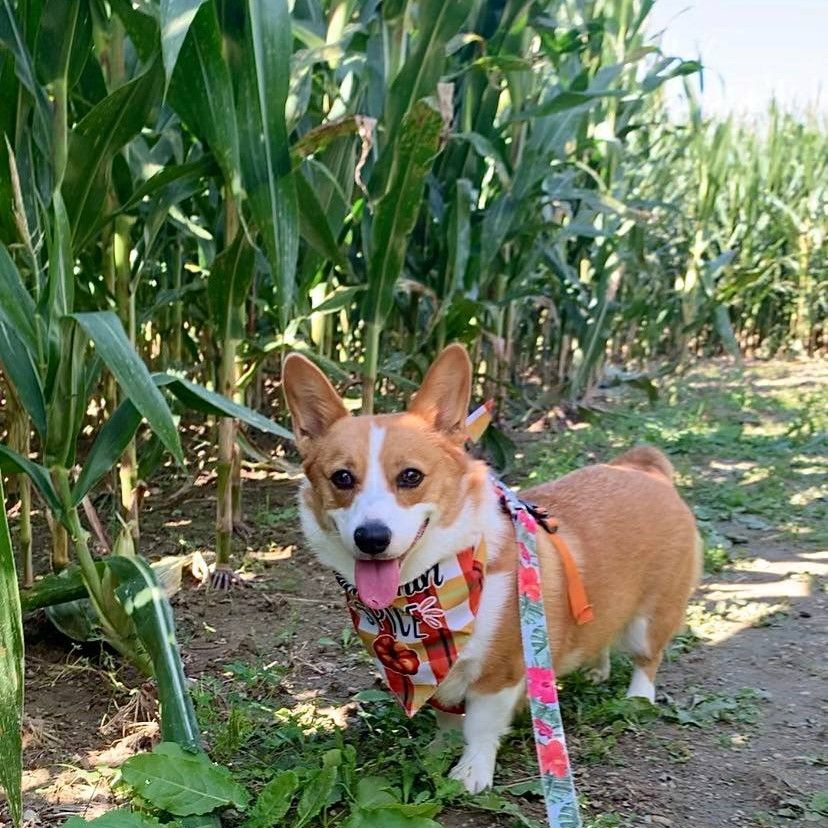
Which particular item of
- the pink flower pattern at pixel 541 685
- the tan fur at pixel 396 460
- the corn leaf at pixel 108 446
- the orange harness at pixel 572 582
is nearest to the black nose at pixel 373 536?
the tan fur at pixel 396 460

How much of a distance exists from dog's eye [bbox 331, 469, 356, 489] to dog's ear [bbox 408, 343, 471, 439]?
24cm

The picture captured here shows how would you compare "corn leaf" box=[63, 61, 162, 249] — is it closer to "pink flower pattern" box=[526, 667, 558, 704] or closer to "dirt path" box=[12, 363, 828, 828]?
"dirt path" box=[12, 363, 828, 828]

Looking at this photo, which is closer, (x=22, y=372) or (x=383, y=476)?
(x=383, y=476)

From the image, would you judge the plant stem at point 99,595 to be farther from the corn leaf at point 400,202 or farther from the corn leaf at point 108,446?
the corn leaf at point 400,202

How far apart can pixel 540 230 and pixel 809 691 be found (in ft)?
9.10

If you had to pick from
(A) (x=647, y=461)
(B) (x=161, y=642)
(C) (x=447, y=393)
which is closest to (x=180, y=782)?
(B) (x=161, y=642)

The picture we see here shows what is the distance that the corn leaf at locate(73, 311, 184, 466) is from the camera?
189 cm

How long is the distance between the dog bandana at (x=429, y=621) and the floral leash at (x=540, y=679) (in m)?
0.12

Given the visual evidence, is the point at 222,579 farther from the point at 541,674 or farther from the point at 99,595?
the point at 541,674

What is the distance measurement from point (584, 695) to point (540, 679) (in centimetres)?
72

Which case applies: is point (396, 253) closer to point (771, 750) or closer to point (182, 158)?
point (182, 158)

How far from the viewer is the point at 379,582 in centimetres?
206

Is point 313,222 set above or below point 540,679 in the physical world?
above

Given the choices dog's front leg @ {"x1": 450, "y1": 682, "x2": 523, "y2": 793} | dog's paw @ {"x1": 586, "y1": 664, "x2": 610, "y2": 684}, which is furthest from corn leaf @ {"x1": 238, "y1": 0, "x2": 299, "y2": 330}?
dog's paw @ {"x1": 586, "y1": 664, "x2": 610, "y2": 684}
